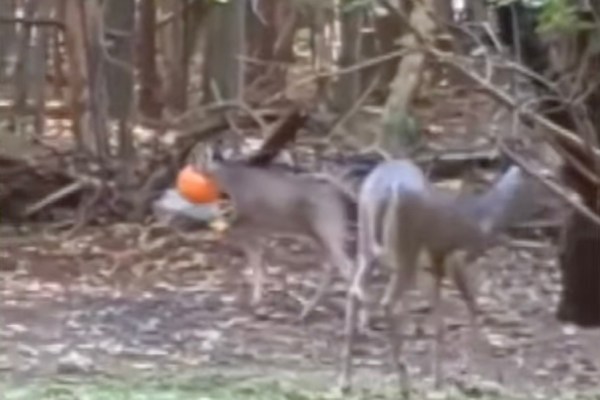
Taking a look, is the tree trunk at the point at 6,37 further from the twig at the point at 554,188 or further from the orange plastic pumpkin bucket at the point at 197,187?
the twig at the point at 554,188

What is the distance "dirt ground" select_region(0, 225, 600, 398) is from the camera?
6.93 metres

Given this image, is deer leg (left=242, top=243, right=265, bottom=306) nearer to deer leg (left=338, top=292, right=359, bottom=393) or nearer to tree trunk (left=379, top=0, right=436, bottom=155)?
tree trunk (left=379, top=0, right=436, bottom=155)

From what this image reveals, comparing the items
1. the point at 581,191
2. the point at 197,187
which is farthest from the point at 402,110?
the point at 581,191

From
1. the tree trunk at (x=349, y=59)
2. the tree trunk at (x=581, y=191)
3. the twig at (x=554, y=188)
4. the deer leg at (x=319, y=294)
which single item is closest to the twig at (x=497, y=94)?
the twig at (x=554, y=188)

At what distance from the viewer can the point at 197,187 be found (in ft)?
30.7

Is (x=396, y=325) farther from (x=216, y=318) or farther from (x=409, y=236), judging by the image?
(x=216, y=318)

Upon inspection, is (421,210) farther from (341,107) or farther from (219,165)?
(341,107)

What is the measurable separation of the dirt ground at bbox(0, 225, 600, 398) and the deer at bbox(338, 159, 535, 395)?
0.26m

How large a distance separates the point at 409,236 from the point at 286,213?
7.59 ft

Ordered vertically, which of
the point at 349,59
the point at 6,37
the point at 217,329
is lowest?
the point at 217,329

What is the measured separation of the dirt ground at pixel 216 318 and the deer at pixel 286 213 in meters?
0.19

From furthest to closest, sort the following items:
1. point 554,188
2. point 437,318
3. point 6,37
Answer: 1. point 6,37
2. point 437,318
3. point 554,188

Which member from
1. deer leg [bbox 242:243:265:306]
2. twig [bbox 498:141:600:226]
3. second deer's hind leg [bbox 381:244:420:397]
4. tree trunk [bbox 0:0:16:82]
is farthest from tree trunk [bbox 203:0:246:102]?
second deer's hind leg [bbox 381:244:420:397]

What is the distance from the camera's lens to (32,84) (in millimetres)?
15461
